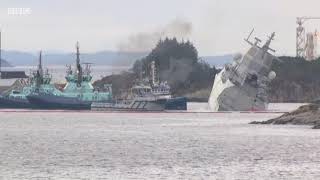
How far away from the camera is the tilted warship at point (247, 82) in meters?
172

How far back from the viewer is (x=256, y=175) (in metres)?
56.4

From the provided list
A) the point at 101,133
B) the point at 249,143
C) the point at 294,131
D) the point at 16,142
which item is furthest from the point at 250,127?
the point at 16,142

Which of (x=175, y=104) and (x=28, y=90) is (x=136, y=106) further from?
(x=28, y=90)

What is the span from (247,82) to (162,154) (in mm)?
97943

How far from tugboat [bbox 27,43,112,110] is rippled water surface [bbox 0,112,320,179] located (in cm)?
6342

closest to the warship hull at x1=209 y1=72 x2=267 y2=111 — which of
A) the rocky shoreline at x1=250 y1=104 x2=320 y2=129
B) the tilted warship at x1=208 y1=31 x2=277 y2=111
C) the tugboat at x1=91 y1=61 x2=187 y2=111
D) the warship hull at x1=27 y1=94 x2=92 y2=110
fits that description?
the tilted warship at x1=208 y1=31 x2=277 y2=111

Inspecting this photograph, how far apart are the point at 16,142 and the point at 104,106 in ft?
308

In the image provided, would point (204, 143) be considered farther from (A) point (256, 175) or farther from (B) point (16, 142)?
(A) point (256, 175)

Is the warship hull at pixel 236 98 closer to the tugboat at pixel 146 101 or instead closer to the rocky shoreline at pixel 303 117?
the tugboat at pixel 146 101

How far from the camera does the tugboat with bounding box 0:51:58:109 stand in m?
186

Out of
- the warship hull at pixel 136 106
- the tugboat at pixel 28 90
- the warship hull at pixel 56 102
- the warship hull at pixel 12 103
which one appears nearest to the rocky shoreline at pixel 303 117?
the warship hull at pixel 136 106

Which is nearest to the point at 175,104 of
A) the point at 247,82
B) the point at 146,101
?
the point at 146,101

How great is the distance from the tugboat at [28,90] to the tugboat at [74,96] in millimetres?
2376

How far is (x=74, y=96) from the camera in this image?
182000mm
